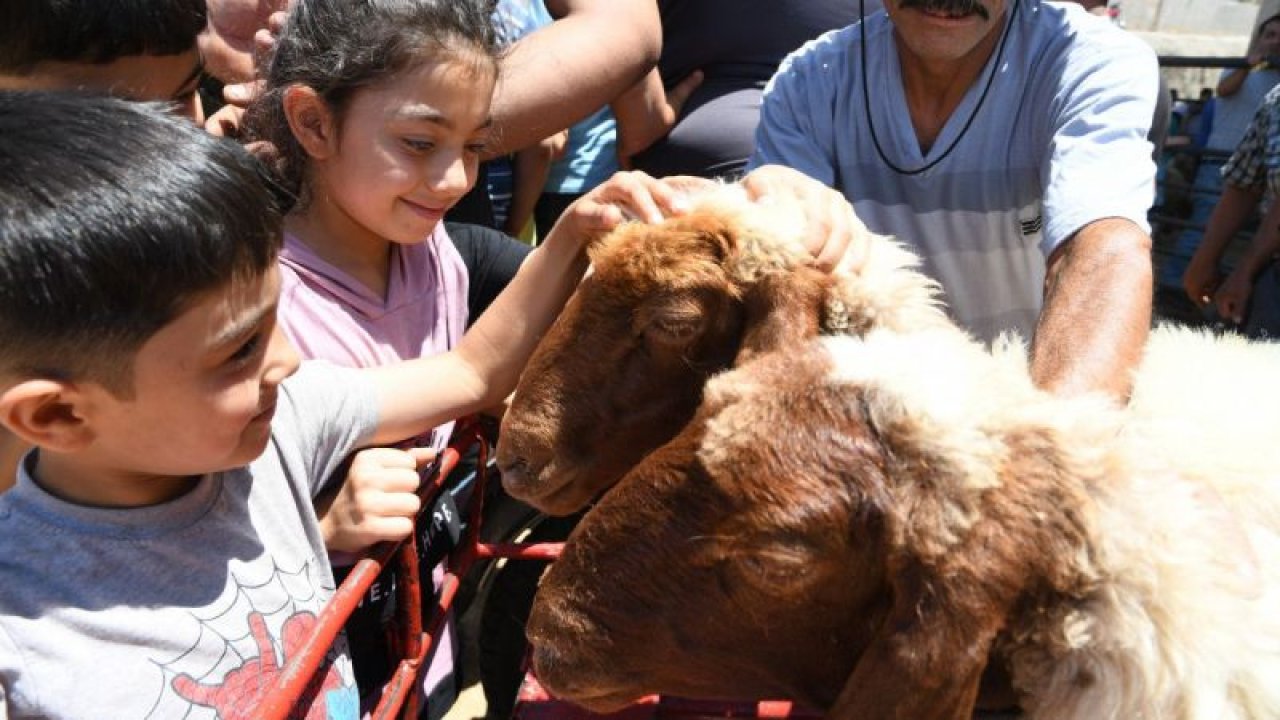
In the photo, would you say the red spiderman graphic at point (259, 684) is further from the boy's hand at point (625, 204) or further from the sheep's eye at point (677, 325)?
the boy's hand at point (625, 204)

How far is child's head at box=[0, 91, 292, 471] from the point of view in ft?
3.81

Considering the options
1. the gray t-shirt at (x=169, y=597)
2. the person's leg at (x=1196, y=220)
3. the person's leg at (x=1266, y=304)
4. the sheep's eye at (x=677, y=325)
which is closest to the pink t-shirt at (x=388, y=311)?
the gray t-shirt at (x=169, y=597)

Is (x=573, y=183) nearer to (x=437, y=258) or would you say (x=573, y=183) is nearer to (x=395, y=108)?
(x=437, y=258)

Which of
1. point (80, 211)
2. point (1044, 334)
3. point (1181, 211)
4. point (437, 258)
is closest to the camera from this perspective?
point (80, 211)

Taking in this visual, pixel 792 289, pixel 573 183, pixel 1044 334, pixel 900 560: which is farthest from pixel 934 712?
pixel 573 183

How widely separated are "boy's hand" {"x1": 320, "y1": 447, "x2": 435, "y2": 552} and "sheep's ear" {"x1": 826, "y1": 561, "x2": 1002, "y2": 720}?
78cm

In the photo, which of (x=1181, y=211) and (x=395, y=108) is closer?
(x=395, y=108)

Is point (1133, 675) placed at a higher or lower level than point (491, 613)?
higher

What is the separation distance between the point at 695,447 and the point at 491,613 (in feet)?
5.41

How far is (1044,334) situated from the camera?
1737 millimetres

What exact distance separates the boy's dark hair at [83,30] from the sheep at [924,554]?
55.9 inches

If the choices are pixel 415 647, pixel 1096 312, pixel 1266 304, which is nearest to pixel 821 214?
pixel 1096 312

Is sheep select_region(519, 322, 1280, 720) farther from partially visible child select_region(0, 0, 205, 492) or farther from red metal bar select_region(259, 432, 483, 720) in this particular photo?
partially visible child select_region(0, 0, 205, 492)

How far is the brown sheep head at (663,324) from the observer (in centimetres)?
165
